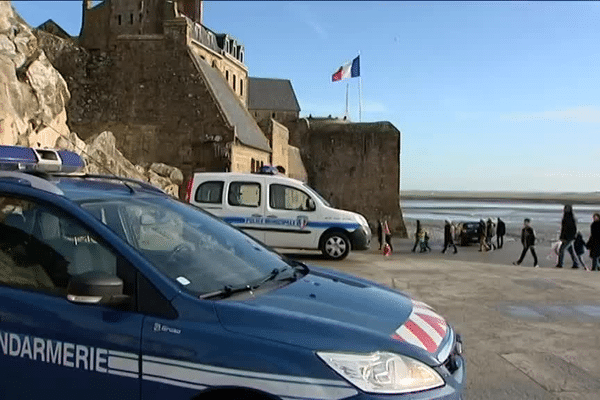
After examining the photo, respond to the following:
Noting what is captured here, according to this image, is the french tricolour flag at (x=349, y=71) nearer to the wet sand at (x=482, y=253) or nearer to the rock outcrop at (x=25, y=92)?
the wet sand at (x=482, y=253)

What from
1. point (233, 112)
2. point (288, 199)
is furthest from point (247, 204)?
point (233, 112)

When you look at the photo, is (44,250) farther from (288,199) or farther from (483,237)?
(483,237)

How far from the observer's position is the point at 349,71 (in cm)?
4934

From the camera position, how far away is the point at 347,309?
10.1ft

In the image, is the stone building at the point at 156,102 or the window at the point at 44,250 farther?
the stone building at the point at 156,102

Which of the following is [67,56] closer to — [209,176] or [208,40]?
[208,40]

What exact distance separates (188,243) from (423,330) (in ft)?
5.23

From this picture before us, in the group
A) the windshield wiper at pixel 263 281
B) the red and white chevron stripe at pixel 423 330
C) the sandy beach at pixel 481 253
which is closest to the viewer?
the red and white chevron stripe at pixel 423 330

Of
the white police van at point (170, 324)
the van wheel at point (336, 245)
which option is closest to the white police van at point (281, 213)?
the van wheel at point (336, 245)

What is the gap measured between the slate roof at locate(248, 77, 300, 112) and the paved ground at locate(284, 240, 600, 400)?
219 feet

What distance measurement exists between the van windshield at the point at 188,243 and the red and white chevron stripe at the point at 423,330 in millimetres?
937

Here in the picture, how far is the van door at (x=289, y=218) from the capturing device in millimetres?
12531

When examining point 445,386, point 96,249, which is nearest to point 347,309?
point 445,386

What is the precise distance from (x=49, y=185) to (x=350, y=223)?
967 cm
